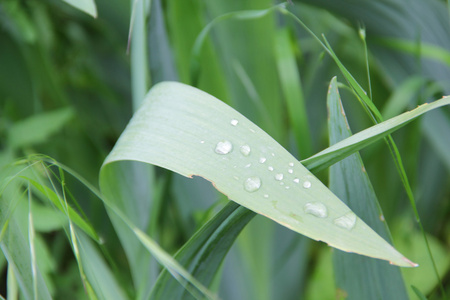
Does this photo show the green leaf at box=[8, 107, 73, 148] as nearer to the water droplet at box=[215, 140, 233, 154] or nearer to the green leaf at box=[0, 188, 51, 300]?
the green leaf at box=[0, 188, 51, 300]

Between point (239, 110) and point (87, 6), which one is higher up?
point (87, 6)

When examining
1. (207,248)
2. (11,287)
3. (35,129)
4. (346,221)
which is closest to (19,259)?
(11,287)

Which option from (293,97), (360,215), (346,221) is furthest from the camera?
(293,97)

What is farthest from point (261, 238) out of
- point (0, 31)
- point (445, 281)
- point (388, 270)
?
point (0, 31)

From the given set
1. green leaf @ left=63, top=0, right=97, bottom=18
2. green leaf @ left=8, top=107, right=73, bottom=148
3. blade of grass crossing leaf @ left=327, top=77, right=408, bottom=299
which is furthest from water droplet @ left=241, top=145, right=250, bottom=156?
green leaf @ left=8, top=107, right=73, bottom=148

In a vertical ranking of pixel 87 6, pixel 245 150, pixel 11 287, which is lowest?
pixel 11 287

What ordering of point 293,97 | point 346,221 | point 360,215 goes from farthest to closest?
point 293,97 → point 360,215 → point 346,221

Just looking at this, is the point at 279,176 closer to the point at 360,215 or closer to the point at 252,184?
the point at 252,184

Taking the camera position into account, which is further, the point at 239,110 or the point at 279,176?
the point at 239,110
